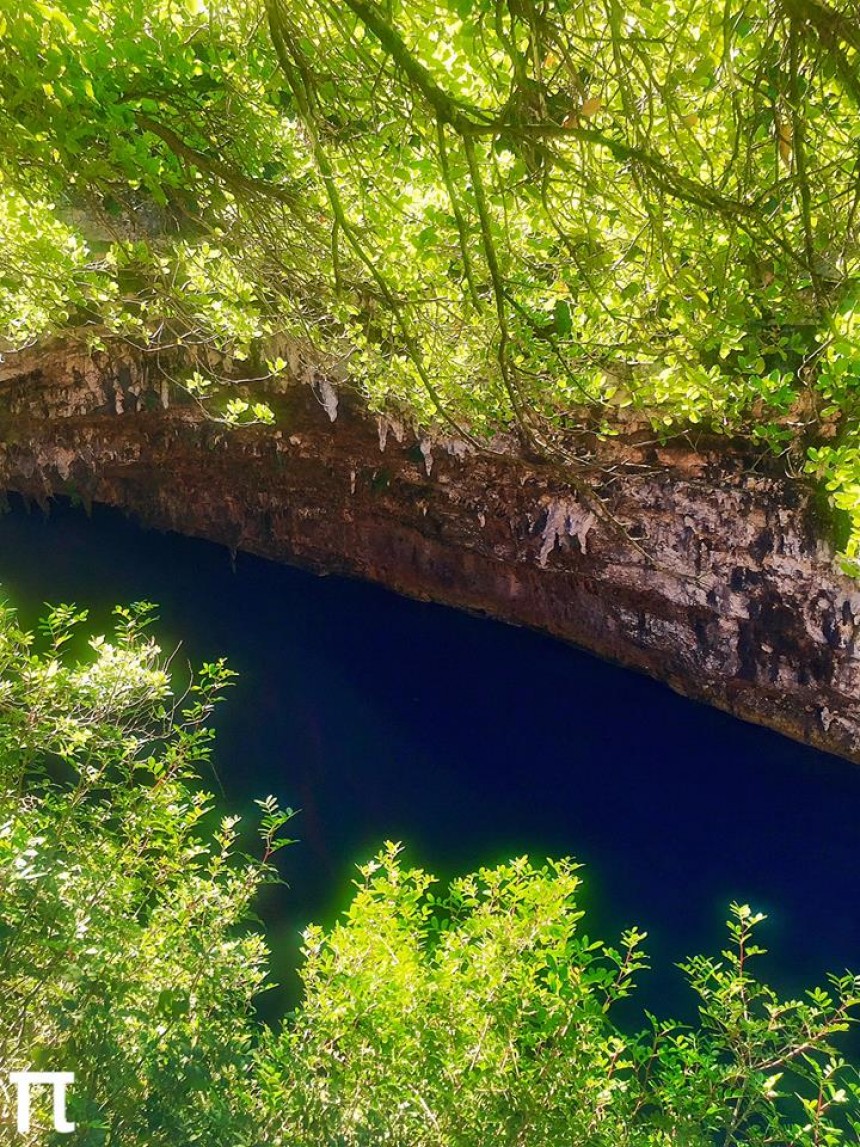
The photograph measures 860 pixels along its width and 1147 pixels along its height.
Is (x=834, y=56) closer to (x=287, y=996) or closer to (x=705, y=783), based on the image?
(x=287, y=996)

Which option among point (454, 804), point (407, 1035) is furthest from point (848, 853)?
point (407, 1035)

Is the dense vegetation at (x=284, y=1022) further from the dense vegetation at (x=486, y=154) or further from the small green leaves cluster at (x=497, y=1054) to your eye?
the dense vegetation at (x=486, y=154)

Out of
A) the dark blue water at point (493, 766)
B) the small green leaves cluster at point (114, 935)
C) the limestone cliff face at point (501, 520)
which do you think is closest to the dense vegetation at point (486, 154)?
the small green leaves cluster at point (114, 935)

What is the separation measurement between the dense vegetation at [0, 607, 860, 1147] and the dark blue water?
2.21 meters

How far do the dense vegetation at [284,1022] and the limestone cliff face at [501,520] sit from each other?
2.93 m

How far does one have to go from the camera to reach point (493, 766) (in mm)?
5898

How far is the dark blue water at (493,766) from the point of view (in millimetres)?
4613

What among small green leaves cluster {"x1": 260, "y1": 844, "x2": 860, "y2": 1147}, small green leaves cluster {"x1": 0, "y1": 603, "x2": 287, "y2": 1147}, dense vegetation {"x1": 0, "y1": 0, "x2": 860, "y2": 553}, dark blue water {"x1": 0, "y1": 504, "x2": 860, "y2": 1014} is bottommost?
dark blue water {"x1": 0, "y1": 504, "x2": 860, "y2": 1014}

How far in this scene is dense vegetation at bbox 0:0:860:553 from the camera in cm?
121

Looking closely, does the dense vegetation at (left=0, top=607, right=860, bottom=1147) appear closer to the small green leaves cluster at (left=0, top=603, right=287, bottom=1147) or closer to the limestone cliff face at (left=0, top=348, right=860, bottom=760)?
the small green leaves cluster at (left=0, top=603, right=287, bottom=1147)

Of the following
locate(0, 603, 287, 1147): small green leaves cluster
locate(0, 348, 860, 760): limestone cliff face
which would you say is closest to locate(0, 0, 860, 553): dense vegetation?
locate(0, 603, 287, 1147): small green leaves cluster

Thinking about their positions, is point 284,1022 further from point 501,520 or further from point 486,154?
point 501,520

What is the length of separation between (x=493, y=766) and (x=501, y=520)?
2372 mm

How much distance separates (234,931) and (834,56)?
3898 mm
